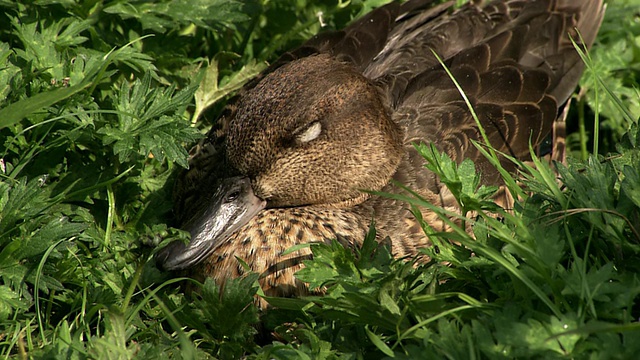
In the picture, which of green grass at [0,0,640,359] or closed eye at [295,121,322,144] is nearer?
green grass at [0,0,640,359]

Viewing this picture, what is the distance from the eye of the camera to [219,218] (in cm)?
364

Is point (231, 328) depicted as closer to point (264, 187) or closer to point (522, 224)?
point (264, 187)

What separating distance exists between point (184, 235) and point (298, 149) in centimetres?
60

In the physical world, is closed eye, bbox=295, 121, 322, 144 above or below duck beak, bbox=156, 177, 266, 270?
above

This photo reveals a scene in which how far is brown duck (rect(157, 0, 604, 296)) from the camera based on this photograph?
357cm

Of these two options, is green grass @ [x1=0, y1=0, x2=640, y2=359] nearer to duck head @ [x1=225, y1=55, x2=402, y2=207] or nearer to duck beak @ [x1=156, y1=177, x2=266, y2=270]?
duck beak @ [x1=156, y1=177, x2=266, y2=270]

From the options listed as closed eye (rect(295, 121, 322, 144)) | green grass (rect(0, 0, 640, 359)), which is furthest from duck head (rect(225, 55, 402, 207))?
green grass (rect(0, 0, 640, 359))

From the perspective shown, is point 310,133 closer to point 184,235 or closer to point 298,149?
point 298,149

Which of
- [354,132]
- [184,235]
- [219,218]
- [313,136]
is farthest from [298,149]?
[184,235]

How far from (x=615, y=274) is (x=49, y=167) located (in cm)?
232

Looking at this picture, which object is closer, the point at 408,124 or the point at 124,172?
the point at 124,172

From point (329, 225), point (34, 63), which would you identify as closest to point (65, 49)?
point (34, 63)

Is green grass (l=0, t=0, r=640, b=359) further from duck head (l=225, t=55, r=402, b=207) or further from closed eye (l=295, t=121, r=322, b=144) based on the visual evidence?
closed eye (l=295, t=121, r=322, b=144)

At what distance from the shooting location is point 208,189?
3891 millimetres
